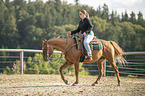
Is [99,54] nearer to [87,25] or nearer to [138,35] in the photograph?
[87,25]

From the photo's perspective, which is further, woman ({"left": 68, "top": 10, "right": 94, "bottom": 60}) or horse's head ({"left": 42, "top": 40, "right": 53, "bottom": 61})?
woman ({"left": 68, "top": 10, "right": 94, "bottom": 60})

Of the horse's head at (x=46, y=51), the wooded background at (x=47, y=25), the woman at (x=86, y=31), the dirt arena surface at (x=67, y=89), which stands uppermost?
the wooded background at (x=47, y=25)

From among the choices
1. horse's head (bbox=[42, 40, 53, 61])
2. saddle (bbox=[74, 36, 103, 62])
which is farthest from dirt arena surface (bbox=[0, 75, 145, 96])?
saddle (bbox=[74, 36, 103, 62])

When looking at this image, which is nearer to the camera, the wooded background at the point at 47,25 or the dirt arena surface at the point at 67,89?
the dirt arena surface at the point at 67,89

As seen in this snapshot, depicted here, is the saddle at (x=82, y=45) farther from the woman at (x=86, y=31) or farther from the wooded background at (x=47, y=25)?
the wooded background at (x=47, y=25)

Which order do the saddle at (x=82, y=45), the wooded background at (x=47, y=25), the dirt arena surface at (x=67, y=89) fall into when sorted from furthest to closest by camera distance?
the wooded background at (x=47, y=25) → the saddle at (x=82, y=45) → the dirt arena surface at (x=67, y=89)

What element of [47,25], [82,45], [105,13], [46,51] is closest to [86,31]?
[82,45]

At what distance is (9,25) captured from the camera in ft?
176

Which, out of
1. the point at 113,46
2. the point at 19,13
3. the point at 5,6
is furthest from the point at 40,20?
the point at 113,46

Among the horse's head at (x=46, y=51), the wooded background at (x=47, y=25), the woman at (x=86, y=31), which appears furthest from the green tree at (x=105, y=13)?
the horse's head at (x=46, y=51)

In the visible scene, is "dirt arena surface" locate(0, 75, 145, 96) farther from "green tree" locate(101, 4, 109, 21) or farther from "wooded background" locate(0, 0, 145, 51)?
"green tree" locate(101, 4, 109, 21)

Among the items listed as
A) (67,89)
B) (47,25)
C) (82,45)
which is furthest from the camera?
(47,25)

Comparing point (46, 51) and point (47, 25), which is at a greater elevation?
point (47, 25)

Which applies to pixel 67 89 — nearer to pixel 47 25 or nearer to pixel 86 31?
pixel 86 31
